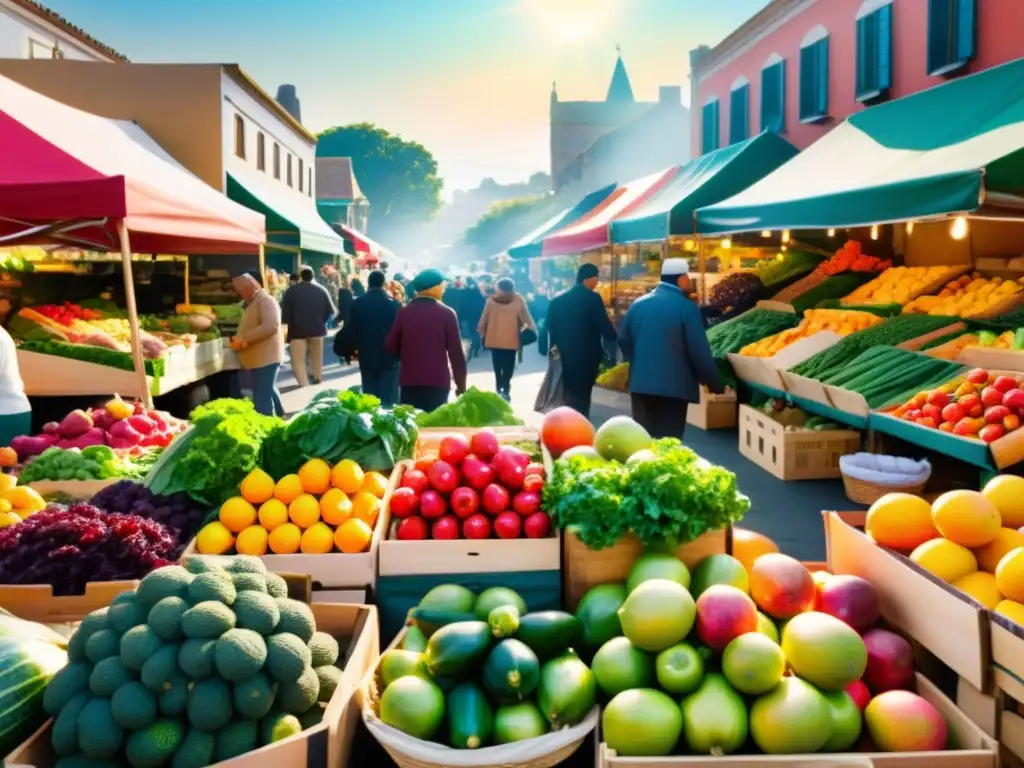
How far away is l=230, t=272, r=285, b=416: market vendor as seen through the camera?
31.7 ft

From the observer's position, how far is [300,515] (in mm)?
3971

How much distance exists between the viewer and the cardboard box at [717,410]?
35.7 feet

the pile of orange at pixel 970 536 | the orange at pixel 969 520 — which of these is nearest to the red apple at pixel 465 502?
the pile of orange at pixel 970 536

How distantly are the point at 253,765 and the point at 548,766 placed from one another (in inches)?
34.5

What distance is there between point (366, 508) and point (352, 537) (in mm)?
232

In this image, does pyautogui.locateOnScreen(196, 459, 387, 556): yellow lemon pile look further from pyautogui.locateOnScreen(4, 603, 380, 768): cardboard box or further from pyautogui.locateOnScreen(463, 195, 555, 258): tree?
pyautogui.locateOnScreen(463, 195, 555, 258): tree

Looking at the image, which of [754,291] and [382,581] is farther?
[754,291]

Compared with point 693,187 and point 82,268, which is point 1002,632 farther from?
point 82,268

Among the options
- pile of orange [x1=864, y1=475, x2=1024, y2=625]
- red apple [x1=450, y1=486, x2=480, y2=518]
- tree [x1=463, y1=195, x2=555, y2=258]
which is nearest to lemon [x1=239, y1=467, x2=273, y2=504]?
red apple [x1=450, y1=486, x2=480, y2=518]

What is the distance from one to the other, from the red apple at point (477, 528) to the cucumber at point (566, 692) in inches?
37.8

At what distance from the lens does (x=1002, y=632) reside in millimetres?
2621

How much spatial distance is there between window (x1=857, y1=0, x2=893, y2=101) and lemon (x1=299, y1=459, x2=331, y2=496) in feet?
35.7

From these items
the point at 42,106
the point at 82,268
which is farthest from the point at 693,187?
the point at 82,268

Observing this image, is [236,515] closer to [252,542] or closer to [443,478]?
[252,542]
